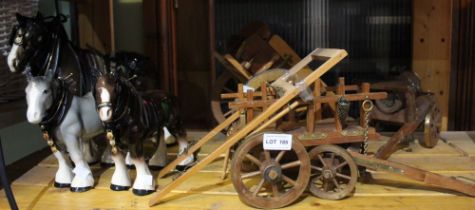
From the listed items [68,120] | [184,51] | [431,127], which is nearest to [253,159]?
[68,120]

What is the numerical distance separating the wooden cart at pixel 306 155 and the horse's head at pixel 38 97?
41 centimetres

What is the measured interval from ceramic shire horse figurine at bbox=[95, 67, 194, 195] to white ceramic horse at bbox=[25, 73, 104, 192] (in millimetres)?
119

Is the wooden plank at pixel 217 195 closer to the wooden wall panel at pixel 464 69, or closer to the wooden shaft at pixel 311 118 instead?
the wooden shaft at pixel 311 118

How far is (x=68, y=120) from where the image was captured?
1527 mm

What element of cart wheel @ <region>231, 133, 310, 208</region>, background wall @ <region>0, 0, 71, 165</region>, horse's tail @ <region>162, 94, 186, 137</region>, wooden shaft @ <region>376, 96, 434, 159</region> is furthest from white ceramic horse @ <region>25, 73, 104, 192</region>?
wooden shaft @ <region>376, 96, 434, 159</region>

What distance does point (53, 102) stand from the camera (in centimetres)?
149

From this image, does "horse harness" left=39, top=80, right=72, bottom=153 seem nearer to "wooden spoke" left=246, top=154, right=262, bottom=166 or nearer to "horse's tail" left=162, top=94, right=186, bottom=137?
"horse's tail" left=162, top=94, right=186, bottom=137

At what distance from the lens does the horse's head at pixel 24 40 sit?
62.1 inches

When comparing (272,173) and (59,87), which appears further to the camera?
(59,87)

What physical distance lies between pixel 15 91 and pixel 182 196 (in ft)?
3.21

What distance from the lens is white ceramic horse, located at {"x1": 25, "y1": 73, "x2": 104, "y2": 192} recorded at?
143cm

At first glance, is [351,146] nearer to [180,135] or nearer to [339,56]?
[339,56]

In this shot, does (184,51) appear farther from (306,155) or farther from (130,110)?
(306,155)

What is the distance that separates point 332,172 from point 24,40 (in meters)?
1.04
